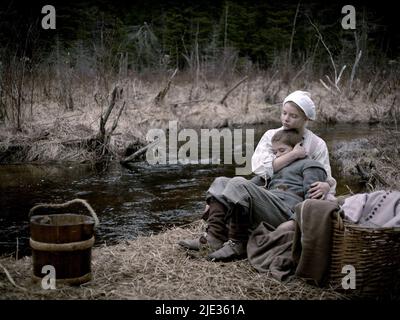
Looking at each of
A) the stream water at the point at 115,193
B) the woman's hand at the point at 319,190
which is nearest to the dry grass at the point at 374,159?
the stream water at the point at 115,193

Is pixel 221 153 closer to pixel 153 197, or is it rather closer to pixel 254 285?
pixel 153 197

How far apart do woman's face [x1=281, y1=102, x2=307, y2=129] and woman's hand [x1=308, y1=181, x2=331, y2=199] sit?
0.54 meters

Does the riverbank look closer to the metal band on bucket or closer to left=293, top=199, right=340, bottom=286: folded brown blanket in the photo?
left=293, top=199, right=340, bottom=286: folded brown blanket

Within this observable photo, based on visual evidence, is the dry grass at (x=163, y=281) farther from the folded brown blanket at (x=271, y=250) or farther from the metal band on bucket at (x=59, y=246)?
the metal band on bucket at (x=59, y=246)

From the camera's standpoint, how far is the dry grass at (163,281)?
9.36ft

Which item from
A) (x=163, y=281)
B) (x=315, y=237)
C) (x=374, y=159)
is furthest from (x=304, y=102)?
(x=374, y=159)

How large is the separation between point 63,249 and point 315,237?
63.1 inches

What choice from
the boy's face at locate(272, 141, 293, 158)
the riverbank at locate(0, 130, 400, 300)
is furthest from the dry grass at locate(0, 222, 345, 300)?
the boy's face at locate(272, 141, 293, 158)

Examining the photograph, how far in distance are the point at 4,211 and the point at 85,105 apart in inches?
203

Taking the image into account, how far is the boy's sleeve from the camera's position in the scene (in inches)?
136

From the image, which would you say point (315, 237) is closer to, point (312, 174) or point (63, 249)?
point (312, 174)

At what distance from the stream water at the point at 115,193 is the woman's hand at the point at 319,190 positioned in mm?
1988

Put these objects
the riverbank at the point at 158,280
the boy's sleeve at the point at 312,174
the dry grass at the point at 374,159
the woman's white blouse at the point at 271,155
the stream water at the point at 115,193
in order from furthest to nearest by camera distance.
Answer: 1. the dry grass at the point at 374,159
2. the stream water at the point at 115,193
3. the woman's white blouse at the point at 271,155
4. the boy's sleeve at the point at 312,174
5. the riverbank at the point at 158,280

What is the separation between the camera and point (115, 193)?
6.29 metres
